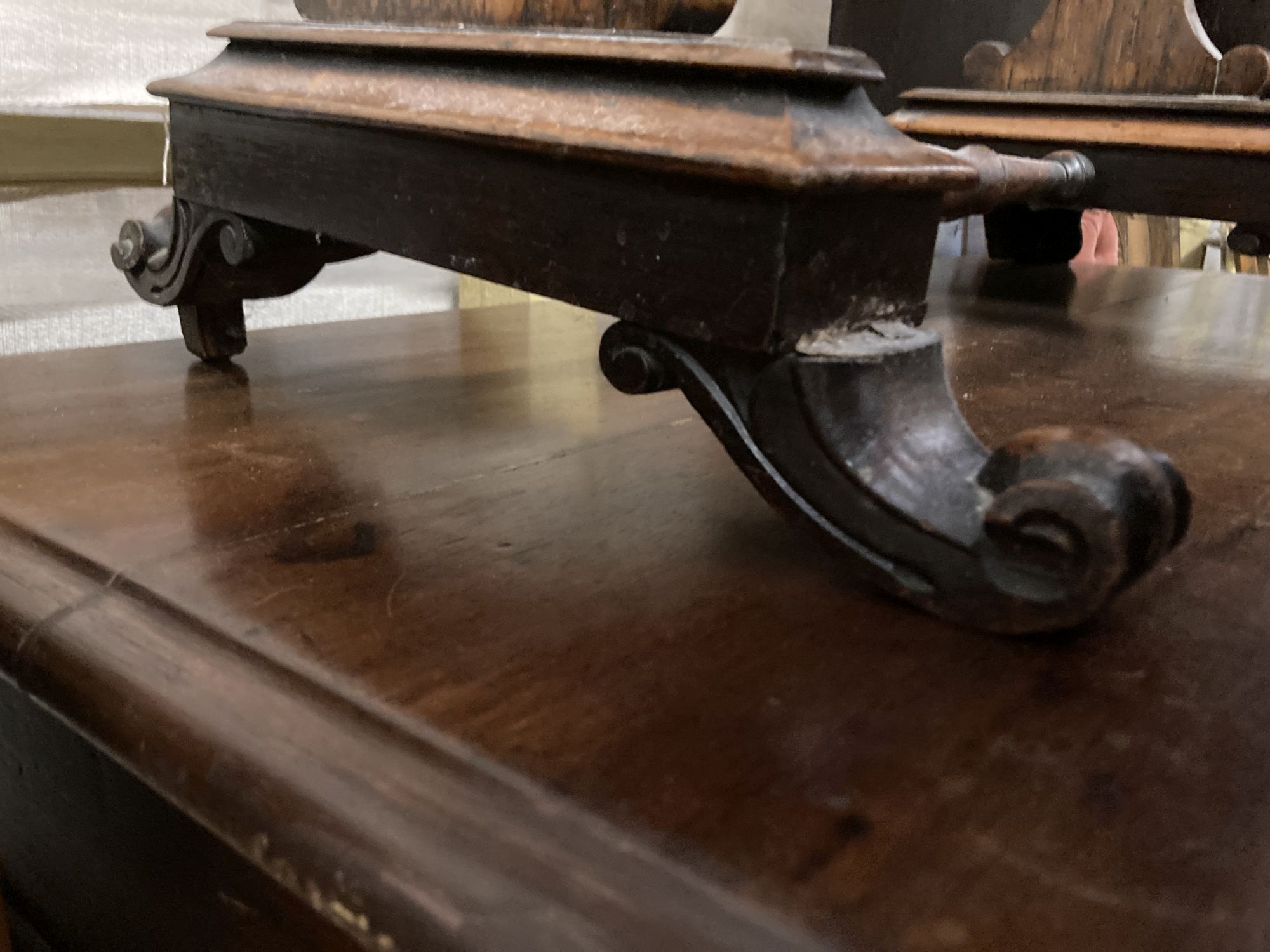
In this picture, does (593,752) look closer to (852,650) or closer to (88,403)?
(852,650)

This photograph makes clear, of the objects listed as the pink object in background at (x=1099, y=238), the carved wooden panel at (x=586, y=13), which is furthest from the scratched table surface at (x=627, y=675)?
the pink object in background at (x=1099, y=238)

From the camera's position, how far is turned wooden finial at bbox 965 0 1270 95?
A: 35.9 inches

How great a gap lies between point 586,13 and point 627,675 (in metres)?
0.27

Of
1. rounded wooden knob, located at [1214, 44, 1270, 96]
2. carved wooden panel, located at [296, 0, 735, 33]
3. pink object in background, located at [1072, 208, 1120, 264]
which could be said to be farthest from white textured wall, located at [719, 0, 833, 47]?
pink object in background, located at [1072, 208, 1120, 264]

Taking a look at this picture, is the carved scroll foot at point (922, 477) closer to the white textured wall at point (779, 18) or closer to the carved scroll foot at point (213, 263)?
the carved scroll foot at point (213, 263)

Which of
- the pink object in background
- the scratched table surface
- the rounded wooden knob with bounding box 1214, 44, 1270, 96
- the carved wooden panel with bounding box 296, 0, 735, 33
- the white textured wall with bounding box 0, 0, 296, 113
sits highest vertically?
the rounded wooden knob with bounding box 1214, 44, 1270, 96

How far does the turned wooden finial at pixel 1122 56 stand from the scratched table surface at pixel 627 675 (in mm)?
522

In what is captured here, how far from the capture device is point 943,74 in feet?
4.09

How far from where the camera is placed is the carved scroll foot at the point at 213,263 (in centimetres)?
57

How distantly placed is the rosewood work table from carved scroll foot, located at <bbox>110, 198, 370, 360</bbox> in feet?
0.52

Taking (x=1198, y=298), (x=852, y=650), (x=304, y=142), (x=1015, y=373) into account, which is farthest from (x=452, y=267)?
(x=1198, y=298)

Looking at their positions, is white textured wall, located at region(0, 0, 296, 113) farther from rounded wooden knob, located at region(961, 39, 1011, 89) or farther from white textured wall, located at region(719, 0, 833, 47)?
rounded wooden knob, located at region(961, 39, 1011, 89)

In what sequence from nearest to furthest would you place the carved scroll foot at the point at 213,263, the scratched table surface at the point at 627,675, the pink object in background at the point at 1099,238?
the scratched table surface at the point at 627,675 < the carved scroll foot at the point at 213,263 < the pink object in background at the point at 1099,238

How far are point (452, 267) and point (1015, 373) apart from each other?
1.46ft
